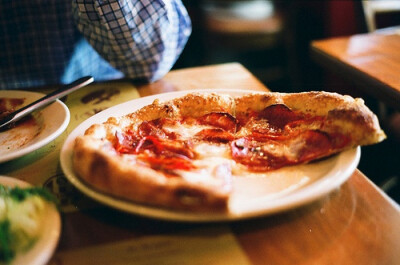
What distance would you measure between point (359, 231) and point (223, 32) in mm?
2201

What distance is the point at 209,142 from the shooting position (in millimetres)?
854

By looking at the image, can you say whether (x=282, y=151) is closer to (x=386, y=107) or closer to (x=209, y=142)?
(x=209, y=142)

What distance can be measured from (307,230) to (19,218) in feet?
1.49

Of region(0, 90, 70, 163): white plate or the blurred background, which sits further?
the blurred background

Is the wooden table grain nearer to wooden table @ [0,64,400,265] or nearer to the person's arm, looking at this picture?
wooden table @ [0,64,400,265]

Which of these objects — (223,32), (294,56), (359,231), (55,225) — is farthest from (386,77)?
(294,56)

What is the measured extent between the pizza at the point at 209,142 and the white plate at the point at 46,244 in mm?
99

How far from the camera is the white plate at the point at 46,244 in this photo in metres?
0.52

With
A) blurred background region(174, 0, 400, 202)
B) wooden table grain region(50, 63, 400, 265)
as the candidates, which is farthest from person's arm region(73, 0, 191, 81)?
blurred background region(174, 0, 400, 202)

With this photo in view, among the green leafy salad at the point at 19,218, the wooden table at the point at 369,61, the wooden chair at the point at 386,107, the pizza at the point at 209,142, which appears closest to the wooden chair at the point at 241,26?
the wooden chair at the point at 386,107

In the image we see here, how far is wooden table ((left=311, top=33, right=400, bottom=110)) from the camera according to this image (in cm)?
125

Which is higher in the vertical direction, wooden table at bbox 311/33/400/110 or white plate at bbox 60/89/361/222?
white plate at bbox 60/89/361/222

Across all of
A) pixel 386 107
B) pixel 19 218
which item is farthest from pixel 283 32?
pixel 19 218

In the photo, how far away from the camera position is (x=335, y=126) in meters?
0.80
